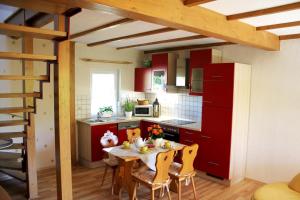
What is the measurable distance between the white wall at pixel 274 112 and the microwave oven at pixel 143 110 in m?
2.09

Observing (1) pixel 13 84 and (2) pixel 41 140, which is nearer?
(1) pixel 13 84

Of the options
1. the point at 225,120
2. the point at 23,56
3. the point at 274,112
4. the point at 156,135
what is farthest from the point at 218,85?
the point at 23,56

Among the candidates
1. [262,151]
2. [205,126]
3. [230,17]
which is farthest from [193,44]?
[262,151]

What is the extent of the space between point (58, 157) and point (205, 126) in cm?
263

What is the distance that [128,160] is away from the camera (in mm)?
3072

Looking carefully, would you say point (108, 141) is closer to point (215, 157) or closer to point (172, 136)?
point (172, 136)

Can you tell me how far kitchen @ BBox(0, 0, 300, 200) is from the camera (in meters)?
3.59

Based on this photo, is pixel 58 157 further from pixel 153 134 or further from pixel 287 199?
pixel 287 199

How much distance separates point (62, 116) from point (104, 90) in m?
3.16

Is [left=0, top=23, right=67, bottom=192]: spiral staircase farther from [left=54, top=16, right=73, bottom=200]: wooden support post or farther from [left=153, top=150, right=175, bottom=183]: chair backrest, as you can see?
[left=153, top=150, right=175, bottom=183]: chair backrest

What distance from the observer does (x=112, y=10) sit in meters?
1.76

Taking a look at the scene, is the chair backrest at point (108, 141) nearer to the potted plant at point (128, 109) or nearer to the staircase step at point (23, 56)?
the potted plant at point (128, 109)

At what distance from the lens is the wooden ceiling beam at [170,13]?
1.70m

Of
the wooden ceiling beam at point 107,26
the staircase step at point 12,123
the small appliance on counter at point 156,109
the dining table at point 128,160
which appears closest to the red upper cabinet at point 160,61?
the small appliance on counter at point 156,109
